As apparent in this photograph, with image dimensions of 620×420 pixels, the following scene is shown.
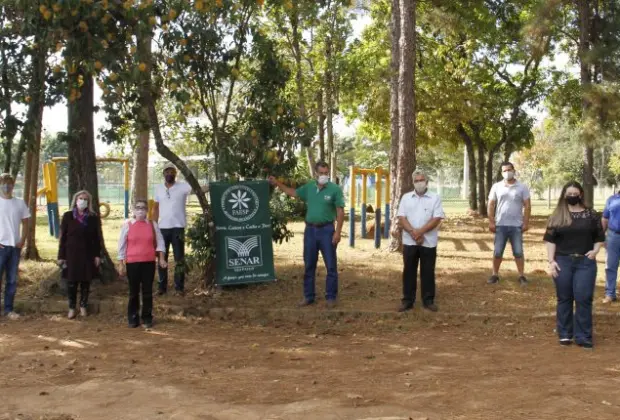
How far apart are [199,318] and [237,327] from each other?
2.01ft

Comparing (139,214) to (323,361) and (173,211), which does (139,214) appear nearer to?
(173,211)

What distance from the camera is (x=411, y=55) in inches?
490

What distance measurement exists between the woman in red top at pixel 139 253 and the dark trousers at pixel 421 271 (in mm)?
3098

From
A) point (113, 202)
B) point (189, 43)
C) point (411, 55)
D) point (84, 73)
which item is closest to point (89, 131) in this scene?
point (84, 73)

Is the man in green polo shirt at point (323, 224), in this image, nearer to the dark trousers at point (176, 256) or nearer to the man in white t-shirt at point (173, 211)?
the man in white t-shirt at point (173, 211)

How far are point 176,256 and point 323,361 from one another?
133 inches

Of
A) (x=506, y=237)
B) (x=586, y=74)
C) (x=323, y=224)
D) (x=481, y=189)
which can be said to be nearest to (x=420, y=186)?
Result: (x=323, y=224)

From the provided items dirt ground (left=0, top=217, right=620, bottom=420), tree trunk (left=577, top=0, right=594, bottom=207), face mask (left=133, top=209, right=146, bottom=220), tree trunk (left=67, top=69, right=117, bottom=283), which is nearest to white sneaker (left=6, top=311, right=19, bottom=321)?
dirt ground (left=0, top=217, right=620, bottom=420)

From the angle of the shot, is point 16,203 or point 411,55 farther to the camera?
point 411,55

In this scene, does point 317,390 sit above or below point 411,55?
below

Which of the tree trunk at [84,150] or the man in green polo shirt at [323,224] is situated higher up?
the tree trunk at [84,150]

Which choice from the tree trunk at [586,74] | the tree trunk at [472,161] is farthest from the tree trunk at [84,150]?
the tree trunk at [472,161]

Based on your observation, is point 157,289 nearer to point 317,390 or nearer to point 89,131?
point 89,131

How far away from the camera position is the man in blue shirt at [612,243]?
8984 millimetres
